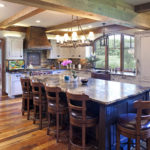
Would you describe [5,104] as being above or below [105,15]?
below

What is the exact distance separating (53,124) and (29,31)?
4246mm

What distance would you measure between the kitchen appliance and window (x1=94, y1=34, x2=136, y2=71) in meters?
3.35

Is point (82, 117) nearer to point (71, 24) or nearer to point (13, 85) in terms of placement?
point (71, 24)

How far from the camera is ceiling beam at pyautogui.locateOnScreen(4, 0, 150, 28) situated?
2570 mm

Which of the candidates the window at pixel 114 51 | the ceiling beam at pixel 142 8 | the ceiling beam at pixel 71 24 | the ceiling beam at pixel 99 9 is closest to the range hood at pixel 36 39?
the ceiling beam at pixel 71 24

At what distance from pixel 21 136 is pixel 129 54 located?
4.53 meters

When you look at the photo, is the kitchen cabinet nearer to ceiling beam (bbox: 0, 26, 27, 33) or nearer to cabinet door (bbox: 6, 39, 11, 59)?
cabinet door (bbox: 6, 39, 11, 59)

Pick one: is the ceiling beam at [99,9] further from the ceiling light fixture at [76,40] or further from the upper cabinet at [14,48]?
the upper cabinet at [14,48]

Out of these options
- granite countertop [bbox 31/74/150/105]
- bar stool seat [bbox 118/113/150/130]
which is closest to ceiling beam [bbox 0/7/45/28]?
granite countertop [bbox 31/74/150/105]

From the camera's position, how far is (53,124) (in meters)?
3.82

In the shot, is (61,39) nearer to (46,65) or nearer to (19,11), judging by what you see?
(19,11)

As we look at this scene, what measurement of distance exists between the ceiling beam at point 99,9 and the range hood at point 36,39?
381 centimetres

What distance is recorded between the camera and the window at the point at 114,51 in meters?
6.27

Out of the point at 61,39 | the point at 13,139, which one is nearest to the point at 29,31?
the point at 61,39
